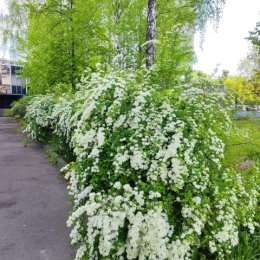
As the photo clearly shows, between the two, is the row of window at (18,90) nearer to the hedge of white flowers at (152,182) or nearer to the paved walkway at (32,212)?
the paved walkway at (32,212)

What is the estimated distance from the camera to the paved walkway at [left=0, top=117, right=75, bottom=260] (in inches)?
119

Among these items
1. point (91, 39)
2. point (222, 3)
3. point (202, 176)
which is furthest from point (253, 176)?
point (222, 3)

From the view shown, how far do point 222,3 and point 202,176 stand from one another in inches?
342

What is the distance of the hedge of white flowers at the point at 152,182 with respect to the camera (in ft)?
7.00

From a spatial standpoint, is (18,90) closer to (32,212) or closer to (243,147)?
(32,212)

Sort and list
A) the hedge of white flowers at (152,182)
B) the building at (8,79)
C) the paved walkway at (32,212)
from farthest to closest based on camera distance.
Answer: the building at (8,79) < the paved walkway at (32,212) < the hedge of white flowers at (152,182)

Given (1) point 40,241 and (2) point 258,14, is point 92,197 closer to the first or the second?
(1) point 40,241

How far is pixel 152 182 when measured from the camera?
2.34 metres

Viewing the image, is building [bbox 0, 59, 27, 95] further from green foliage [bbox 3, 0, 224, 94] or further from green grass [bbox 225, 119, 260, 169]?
green grass [bbox 225, 119, 260, 169]

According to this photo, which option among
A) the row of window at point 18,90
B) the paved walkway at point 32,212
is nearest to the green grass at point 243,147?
the paved walkway at point 32,212

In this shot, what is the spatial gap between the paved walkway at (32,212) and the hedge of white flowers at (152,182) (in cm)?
87

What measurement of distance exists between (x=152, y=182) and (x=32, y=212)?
249 centimetres

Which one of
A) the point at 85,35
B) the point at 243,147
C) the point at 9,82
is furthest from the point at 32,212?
the point at 9,82

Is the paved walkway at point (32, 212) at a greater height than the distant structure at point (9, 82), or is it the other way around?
the distant structure at point (9, 82)
